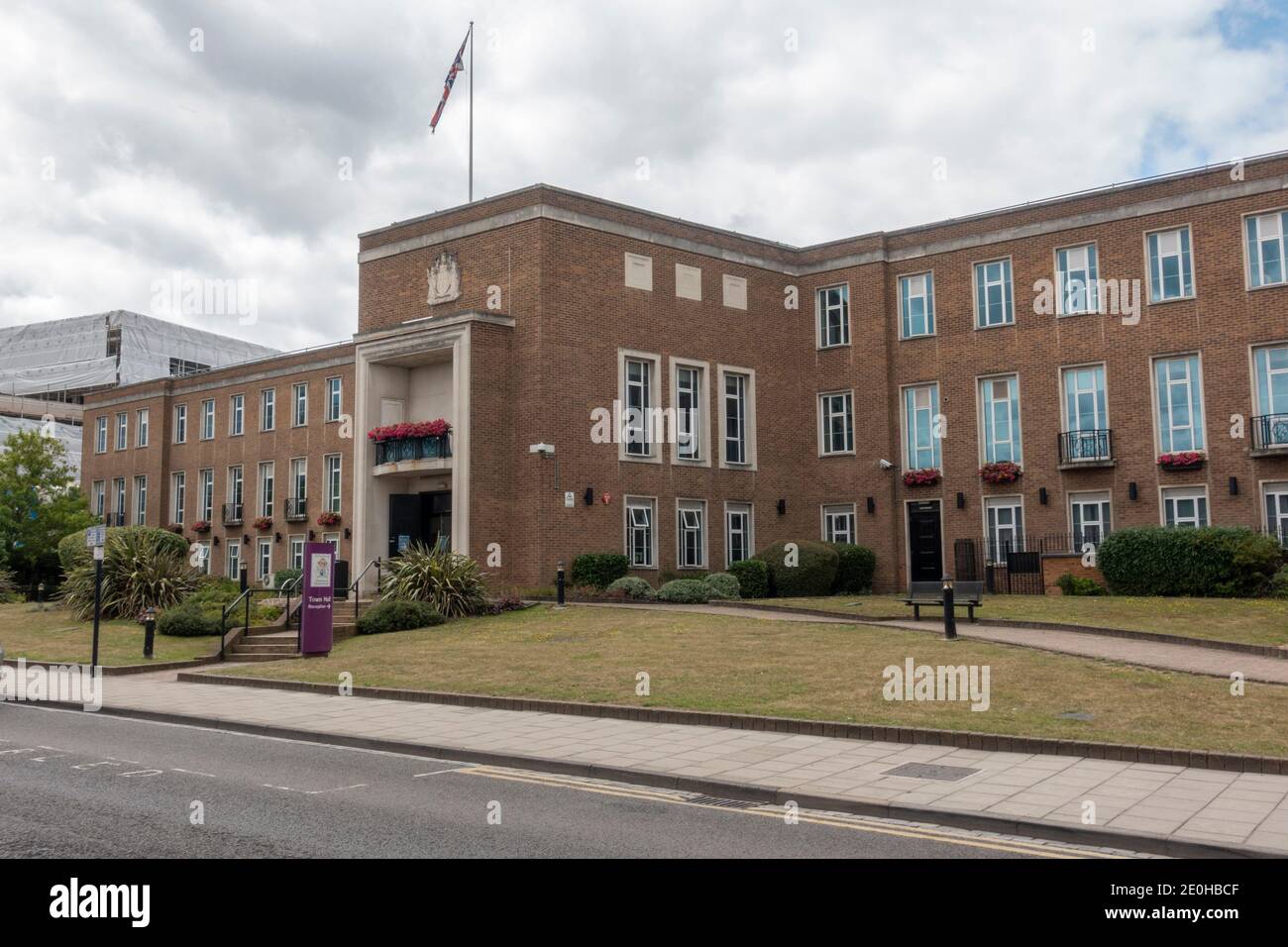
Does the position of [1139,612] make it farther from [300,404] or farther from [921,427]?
[300,404]

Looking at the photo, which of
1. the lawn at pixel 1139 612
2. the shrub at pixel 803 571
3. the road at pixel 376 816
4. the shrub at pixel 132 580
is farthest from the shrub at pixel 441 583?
the road at pixel 376 816

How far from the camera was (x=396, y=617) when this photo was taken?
24844 millimetres

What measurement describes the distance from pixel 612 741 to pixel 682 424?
22.0 metres

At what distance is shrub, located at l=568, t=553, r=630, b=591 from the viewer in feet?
97.3

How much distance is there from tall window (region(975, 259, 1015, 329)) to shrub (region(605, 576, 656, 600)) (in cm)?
1313

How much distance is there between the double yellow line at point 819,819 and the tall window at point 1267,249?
1014 inches

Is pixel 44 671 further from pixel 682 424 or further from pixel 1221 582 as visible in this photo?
pixel 1221 582

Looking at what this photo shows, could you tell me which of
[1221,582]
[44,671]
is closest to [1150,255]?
[1221,582]

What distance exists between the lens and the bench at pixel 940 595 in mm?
21156

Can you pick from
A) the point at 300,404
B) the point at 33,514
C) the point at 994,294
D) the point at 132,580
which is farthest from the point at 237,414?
the point at 994,294

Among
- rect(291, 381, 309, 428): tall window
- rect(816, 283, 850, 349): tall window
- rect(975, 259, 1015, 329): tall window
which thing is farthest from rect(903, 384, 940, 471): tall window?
rect(291, 381, 309, 428): tall window

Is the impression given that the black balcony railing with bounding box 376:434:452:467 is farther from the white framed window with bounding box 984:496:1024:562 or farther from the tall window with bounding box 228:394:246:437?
the tall window with bounding box 228:394:246:437

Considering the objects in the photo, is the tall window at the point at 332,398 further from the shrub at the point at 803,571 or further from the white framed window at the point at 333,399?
the shrub at the point at 803,571
